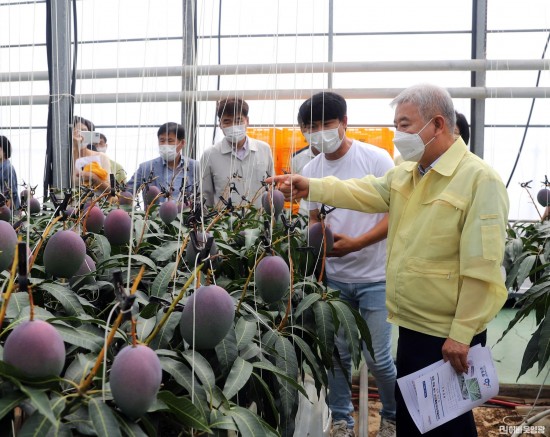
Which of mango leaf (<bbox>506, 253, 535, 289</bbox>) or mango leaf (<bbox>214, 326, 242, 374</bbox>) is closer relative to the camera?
mango leaf (<bbox>214, 326, 242, 374</bbox>)

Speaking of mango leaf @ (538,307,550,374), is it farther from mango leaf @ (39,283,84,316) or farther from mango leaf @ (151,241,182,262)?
mango leaf @ (39,283,84,316)

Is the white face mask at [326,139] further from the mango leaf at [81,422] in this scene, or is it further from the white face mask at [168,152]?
the mango leaf at [81,422]

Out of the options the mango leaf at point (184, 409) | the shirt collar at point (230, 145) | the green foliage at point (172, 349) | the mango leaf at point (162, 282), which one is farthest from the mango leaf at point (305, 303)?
the shirt collar at point (230, 145)

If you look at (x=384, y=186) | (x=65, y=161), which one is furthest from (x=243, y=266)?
(x=65, y=161)

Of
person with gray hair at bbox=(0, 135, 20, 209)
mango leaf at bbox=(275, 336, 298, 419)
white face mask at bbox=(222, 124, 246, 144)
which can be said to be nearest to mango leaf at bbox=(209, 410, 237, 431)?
mango leaf at bbox=(275, 336, 298, 419)

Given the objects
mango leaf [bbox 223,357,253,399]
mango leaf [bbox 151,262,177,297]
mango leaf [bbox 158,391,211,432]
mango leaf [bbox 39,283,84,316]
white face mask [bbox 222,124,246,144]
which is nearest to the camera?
mango leaf [bbox 158,391,211,432]

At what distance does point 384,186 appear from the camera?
59.7 inches

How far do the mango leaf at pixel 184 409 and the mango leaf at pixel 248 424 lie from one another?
0.05 m

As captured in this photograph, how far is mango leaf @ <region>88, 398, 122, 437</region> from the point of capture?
1.75 ft

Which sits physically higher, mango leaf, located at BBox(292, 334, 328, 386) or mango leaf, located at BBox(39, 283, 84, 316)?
mango leaf, located at BBox(39, 283, 84, 316)

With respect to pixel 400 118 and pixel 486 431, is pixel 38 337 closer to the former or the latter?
pixel 400 118

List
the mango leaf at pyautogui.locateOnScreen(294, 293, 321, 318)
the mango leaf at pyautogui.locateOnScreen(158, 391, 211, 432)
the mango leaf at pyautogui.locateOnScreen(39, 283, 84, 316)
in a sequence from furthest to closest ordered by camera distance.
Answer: the mango leaf at pyautogui.locateOnScreen(294, 293, 321, 318) < the mango leaf at pyautogui.locateOnScreen(39, 283, 84, 316) < the mango leaf at pyautogui.locateOnScreen(158, 391, 211, 432)

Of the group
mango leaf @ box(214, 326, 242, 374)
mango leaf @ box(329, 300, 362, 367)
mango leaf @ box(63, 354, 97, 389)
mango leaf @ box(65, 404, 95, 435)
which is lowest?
mango leaf @ box(329, 300, 362, 367)

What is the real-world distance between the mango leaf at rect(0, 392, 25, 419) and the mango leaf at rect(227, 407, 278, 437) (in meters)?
0.23
